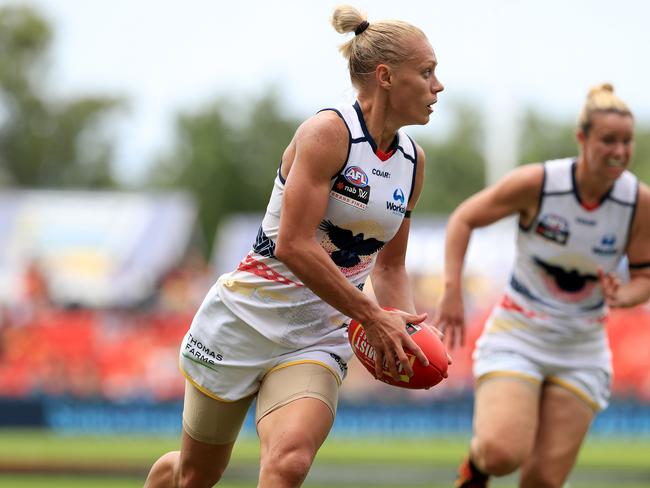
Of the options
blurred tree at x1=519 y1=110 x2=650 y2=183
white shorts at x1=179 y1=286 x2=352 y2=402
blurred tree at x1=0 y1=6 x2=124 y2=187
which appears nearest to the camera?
white shorts at x1=179 y1=286 x2=352 y2=402

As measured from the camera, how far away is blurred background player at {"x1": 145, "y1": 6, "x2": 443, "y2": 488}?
16.9 ft

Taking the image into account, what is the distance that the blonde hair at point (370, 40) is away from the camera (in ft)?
17.4

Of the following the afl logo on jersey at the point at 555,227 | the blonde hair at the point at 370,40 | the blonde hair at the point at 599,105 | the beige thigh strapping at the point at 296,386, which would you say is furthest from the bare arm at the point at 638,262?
the blonde hair at the point at 370,40

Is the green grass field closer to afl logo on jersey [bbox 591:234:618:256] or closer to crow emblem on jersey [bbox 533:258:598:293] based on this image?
crow emblem on jersey [bbox 533:258:598:293]

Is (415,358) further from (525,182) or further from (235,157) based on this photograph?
(235,157)

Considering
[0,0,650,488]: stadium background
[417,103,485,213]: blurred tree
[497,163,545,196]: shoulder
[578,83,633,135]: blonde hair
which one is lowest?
[417,103,485,213]: blurred tree

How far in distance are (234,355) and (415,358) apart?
869 mm

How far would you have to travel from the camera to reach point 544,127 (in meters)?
78.8

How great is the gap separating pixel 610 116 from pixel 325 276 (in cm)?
260

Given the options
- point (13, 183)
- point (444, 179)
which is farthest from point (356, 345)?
point (444, 179)

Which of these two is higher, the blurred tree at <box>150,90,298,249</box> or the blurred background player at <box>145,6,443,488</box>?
the blurred background player at <box>145,6,443,488</box>

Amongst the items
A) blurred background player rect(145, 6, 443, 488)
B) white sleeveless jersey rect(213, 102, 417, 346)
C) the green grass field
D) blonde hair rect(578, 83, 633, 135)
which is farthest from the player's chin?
the green grass field

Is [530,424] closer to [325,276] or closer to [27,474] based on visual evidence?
[325,276]

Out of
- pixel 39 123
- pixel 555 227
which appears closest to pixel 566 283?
pixel 555 227
